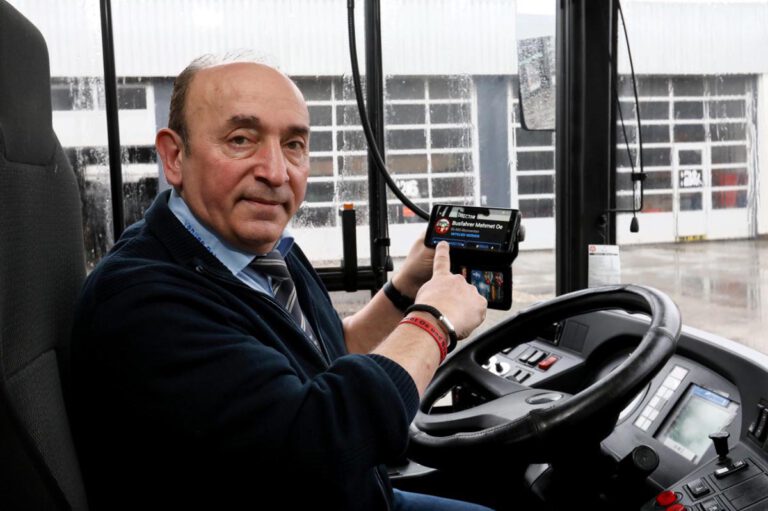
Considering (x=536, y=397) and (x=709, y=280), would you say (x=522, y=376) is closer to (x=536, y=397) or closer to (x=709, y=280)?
(x=536, y=397)

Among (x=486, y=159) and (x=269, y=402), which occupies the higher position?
(x=486, y=159)

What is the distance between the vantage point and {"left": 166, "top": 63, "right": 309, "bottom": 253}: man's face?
100 centimetres

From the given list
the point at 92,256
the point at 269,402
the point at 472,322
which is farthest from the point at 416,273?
the point at 92,256

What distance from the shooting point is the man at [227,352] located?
812 mm

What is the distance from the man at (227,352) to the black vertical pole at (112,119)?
4.23 feet

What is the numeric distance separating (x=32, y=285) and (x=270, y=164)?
0.36 meters

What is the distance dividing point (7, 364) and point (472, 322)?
614 mm

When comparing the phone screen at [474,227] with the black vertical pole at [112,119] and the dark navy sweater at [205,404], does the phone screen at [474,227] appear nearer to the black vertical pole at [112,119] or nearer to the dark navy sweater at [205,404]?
the dark navy sweater at [205,404]

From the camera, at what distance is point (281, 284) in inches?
44.3

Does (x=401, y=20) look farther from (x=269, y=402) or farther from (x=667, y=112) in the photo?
(x=269, y=402)

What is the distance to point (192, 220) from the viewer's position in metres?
1.03

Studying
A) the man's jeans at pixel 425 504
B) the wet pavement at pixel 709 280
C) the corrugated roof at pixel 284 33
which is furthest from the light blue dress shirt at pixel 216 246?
the corrugated roof at pixel 284 33

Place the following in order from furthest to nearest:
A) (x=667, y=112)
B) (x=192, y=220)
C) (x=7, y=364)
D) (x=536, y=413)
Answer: (x=667, y=112) → (x=192, y=220) → (x=536, y=413) → (x=7, y=364)

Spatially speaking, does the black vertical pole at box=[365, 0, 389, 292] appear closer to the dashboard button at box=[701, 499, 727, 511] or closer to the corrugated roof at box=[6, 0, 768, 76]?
the corrugated roof at box=[6, 0, 768, 76]
